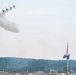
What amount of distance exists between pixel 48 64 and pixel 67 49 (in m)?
51.1

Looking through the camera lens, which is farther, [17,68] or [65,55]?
[17,68]

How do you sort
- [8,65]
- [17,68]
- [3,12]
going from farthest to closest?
[8,65] → [17,68] → [3,12]

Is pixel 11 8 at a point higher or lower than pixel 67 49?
higher

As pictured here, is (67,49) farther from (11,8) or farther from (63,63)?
(63,63)

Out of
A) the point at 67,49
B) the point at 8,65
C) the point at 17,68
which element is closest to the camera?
the point at 67,49

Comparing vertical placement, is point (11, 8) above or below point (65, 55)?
above

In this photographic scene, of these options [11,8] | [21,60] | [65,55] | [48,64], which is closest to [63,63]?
[48,64]

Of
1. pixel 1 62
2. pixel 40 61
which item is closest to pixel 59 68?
pixel 40 61

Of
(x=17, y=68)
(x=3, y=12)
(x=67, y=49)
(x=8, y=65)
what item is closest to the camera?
(x=3, y=12)

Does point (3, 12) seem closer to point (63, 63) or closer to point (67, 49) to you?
point (67, 49)

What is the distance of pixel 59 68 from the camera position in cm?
12206

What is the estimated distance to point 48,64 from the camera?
133750 millimetres

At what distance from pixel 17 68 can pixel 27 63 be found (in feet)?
43.0

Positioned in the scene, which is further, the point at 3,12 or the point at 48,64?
the point at 48,64
